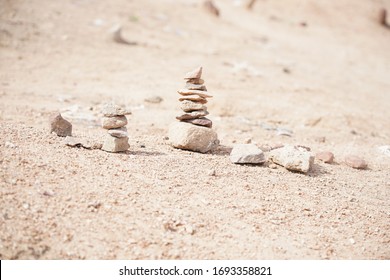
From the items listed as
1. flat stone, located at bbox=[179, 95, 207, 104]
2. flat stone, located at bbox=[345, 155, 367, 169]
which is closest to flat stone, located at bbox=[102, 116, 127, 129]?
flat stone, located at bbox=[179, 95, 207, 104]

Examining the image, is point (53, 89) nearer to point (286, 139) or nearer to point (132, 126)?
point (132, 126)

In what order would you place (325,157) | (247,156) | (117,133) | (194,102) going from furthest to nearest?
(325,157) < (194,102) < (247,156) < (117,133)

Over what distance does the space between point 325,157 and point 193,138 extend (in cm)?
212

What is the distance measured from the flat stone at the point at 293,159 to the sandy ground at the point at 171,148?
0.41 ft

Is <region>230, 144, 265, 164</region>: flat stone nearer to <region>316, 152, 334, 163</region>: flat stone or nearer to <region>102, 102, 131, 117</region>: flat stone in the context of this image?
<region>316, 152, 334, 163</region>: flat stone

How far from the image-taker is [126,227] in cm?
389

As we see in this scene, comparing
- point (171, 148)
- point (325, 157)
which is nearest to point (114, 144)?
point (171, 148)

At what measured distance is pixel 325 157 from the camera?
598 cm

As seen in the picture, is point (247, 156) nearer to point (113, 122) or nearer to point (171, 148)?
point (171, 148)

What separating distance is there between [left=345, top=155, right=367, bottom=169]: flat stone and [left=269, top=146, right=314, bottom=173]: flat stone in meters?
0.93

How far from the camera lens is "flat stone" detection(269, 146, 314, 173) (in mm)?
5266

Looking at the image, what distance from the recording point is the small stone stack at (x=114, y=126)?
195 inches
